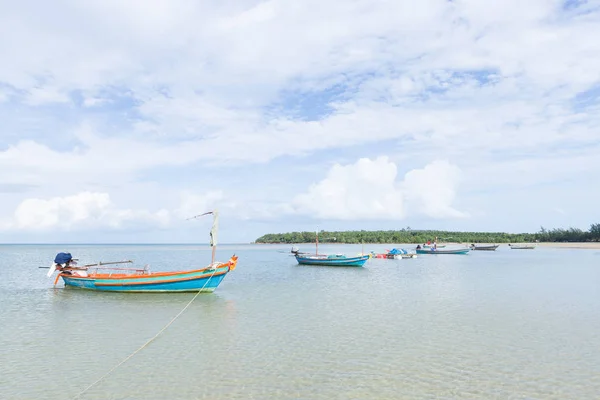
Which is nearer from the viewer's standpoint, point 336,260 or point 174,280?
point 174,280

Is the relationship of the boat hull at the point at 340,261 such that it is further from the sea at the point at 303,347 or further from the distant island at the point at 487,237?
the distant island at the point at 487,237

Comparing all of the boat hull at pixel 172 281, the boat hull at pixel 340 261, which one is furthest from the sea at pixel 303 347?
the boat hull at pixel 340 261

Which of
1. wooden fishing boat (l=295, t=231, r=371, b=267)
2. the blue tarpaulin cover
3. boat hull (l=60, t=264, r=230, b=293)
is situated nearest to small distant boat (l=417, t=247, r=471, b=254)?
wooden fishing boat (l=295, t=231, r=371, b=267)

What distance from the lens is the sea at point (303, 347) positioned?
439 inches

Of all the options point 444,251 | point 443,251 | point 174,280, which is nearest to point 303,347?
point 174,280

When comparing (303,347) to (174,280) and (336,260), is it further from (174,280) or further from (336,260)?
(336,260)

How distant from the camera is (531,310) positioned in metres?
22.0

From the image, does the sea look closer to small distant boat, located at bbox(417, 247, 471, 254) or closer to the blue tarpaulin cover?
the blue tarpaulin cover

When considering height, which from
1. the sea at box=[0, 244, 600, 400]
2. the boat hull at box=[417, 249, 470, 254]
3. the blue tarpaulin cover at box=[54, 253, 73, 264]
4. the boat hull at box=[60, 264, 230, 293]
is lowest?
the sea at box=[0, 244, 600, 400]

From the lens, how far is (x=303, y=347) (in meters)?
15.0

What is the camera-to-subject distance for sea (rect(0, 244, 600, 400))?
439 inches

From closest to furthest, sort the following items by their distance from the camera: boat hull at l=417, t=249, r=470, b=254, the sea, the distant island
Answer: the sea, boat hull at l=417, t=249, r=470, b=254, the distant island

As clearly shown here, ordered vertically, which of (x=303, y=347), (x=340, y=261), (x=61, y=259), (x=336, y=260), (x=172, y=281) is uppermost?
(x=61, y=259)

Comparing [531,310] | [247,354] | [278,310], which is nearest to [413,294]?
[531,310]
